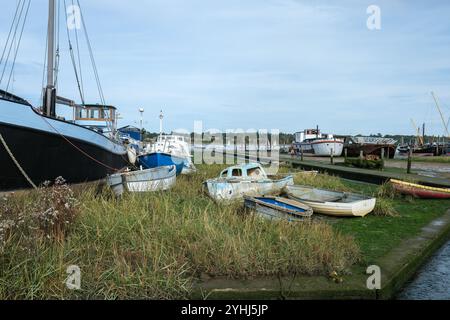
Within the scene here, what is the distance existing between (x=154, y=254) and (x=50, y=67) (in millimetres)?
11038

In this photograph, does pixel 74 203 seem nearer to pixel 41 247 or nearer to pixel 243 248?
pixel 41 247

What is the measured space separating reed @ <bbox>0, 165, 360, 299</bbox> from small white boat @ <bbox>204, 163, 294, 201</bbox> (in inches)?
170

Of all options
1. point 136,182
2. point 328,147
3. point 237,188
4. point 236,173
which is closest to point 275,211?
point 237,188

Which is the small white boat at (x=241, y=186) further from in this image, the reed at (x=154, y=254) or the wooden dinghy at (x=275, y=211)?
the reed at (x=154, y=254)

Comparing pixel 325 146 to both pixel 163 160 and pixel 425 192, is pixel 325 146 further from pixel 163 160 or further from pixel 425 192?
pixel 425 192

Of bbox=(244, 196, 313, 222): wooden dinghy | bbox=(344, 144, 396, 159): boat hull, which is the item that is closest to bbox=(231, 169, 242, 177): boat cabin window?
bbox=(244, 196, 313, 222): wooden dinghy

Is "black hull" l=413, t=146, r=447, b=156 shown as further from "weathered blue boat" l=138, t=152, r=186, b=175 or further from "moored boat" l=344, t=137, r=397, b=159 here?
"weathered blue boat" l=138, t=152, r=186, b=175

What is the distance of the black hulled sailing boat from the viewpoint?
11.1 meters

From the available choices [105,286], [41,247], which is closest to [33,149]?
[41,247]

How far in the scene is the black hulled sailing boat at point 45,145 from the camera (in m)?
11.1

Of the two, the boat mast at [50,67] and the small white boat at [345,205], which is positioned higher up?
the boat mast at [50,67]

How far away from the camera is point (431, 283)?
6797 mm

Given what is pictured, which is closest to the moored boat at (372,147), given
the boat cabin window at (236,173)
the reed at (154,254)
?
the boat cabin window at (236,173)
